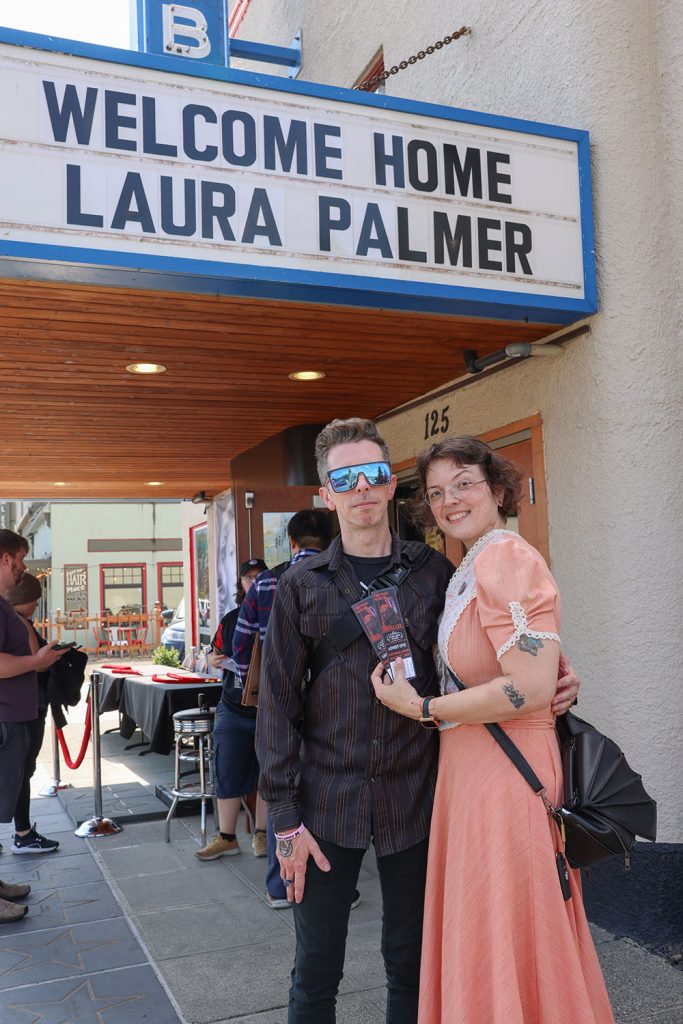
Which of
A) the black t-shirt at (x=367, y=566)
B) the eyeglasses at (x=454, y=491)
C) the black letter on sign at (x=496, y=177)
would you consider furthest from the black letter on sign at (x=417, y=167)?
the black t-shirt at (x=367, y=566)

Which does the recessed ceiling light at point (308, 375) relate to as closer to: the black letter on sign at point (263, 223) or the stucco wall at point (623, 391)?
the stucco wall at point (623, 391)

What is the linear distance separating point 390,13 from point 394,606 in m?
5.65

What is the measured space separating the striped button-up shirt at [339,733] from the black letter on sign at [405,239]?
2043 mm

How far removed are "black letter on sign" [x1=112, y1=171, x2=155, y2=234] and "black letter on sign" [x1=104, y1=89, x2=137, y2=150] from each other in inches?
4.7

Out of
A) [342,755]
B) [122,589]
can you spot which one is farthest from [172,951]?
[122,589]

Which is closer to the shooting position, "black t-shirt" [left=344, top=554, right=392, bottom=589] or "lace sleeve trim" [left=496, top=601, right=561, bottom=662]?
"lace sleeve trim" [left=496, top=601, right=561, bottom=662]

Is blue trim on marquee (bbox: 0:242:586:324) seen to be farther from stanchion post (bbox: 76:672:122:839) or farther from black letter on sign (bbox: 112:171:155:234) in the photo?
stanchion post (bbox: 76:672:122:839)

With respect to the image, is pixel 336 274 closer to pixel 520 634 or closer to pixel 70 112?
pixel 70 112

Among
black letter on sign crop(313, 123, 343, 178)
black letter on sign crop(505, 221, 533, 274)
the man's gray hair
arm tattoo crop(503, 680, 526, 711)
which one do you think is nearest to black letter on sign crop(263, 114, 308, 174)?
black letter on sign crop(313, 123, 343, 178)

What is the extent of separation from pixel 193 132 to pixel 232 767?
139 inches

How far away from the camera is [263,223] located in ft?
12.2

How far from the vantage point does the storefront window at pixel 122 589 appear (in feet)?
101

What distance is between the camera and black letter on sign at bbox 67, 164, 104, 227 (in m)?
3.43

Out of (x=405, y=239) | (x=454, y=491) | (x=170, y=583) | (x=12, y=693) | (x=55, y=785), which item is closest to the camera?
(x=454, y=491)
